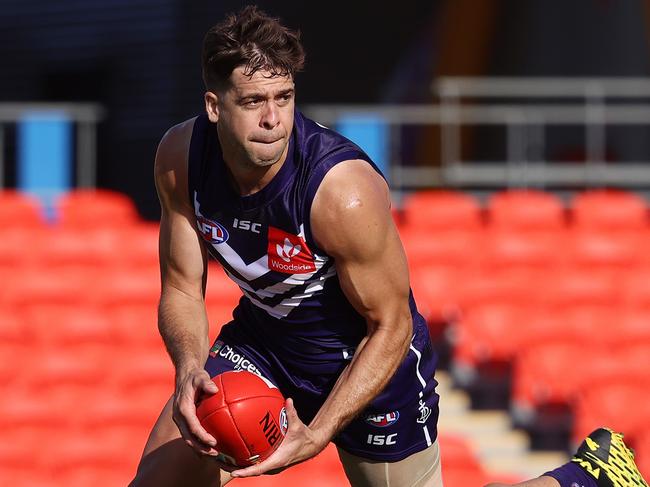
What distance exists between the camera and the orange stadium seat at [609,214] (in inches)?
389

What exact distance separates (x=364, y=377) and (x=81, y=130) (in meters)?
11.4

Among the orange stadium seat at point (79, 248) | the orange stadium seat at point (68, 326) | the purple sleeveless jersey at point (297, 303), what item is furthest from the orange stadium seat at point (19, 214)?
the purple sleeveless jersey at point (297, 303)

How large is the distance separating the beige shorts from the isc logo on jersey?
0.72 m

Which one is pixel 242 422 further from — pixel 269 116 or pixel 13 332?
pixel 13 332

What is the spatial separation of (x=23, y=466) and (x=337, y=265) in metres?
3.52

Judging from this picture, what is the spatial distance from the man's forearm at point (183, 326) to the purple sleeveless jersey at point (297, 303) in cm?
9

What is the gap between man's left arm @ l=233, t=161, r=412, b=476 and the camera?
3.67 m

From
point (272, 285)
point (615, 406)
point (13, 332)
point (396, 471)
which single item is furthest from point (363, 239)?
point (13, 332)

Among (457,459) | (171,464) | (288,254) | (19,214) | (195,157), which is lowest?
(457,459)

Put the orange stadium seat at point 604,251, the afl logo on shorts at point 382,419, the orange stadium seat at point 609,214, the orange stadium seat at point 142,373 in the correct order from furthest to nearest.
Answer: the orange stadium seat at point 609,214, the orange stadium seat at point 604,251, the orange stadium seat at point 142,373, the afl logo on shorts at point 382,419

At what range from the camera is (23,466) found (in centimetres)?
674

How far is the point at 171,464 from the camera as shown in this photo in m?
4.02

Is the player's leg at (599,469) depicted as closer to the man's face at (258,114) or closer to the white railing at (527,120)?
the man's face at (258,114)

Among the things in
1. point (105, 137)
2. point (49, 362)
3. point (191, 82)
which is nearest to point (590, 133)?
point (191, 82)
